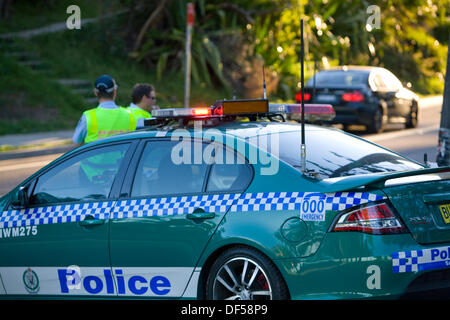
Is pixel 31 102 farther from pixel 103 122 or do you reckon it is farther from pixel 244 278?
pixel 244 278

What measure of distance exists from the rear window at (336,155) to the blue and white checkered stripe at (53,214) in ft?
3.95

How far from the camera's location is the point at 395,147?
15883mm

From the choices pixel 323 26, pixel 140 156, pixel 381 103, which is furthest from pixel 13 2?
pixel 140 156

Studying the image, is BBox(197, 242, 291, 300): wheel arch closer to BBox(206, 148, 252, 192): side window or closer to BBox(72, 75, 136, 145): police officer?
BBox(206, 148, 252, 192): side window

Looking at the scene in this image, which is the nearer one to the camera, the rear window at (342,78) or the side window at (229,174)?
the side window at (229,174)

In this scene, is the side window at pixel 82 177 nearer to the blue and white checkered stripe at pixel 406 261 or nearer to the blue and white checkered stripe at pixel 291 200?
the blue and white checkered stripe at pixel 291 200

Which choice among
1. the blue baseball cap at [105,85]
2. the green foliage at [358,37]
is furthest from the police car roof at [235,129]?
the green foliage at [358,37]

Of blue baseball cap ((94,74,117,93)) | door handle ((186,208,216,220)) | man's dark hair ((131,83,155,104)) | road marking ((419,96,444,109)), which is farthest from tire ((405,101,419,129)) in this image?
door handle ((186,208,216,220))

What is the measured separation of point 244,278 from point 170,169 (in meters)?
0.93

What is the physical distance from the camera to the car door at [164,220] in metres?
4.99

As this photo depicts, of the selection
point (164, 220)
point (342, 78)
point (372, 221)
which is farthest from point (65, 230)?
point (342, 78)

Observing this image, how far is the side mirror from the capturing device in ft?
18.8

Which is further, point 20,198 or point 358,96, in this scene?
point 358,96

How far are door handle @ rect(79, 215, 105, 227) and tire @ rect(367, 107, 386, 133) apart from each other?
1380 cm
